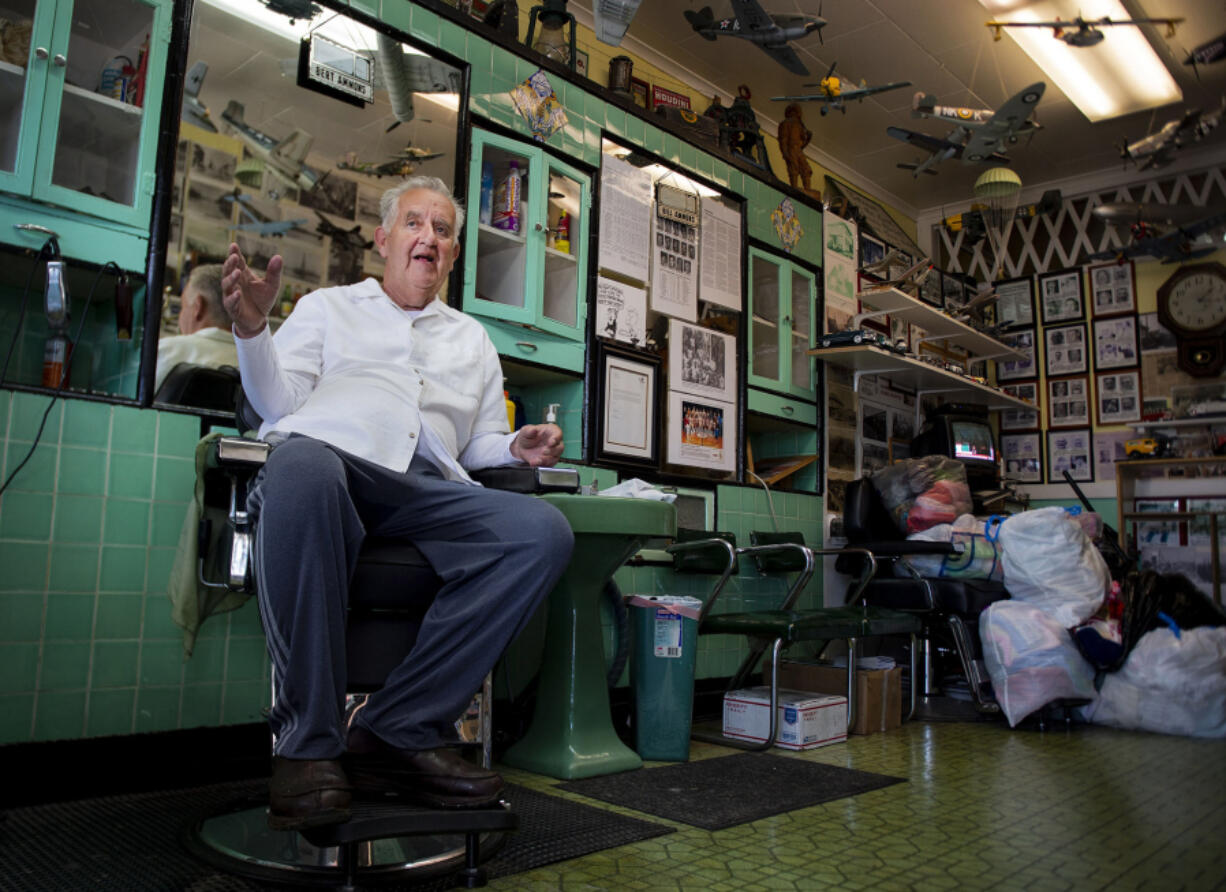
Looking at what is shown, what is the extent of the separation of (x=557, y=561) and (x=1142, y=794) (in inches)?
51.1

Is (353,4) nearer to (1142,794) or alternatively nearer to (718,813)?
(718,813)

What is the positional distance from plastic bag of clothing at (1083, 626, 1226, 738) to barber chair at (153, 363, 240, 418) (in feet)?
7.43

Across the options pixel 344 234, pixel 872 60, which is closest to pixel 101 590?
pixel 344 234

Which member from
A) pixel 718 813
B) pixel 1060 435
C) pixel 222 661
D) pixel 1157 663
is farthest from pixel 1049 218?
pixel 222 661

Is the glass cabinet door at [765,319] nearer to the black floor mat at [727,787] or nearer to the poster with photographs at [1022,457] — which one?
the black floor mat at [727,787]

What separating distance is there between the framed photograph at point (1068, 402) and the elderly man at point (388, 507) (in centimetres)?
544

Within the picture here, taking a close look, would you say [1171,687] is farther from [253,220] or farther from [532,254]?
[253,220]

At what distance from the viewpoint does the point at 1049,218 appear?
609 cm

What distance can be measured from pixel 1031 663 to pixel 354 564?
2.91 m

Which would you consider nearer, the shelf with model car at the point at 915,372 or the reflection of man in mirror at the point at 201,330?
the reflection of man in mirror at the point at 201,330

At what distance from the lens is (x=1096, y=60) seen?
3051 millimetres

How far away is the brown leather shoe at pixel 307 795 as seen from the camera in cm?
135

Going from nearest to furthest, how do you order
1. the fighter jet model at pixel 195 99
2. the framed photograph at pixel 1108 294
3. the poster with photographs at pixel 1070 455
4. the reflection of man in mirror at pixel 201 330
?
the fighter jet model at pixel 195 99 → the reflection of man in mirror at pixel 201 330 → the framed photograph at pixel 1108 294 → the poster with photographs at pixel 1070 455

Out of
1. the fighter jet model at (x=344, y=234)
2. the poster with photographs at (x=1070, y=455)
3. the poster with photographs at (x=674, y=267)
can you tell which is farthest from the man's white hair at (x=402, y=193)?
the poster with photographs at (x=1070, y=455)
